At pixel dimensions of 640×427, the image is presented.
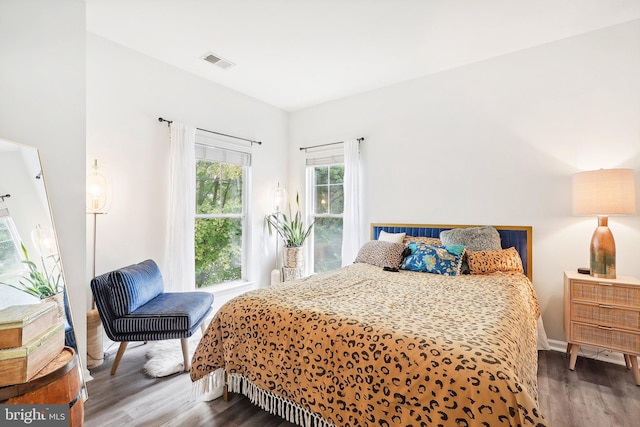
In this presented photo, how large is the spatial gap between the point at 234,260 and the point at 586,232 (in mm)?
3820

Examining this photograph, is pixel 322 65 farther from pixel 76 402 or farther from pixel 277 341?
pixel 76 402

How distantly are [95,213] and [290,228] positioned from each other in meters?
2.37

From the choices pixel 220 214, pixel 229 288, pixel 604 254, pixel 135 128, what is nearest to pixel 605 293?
pixel 604 254

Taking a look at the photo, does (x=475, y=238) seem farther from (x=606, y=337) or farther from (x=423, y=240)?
(x=606, y=337)

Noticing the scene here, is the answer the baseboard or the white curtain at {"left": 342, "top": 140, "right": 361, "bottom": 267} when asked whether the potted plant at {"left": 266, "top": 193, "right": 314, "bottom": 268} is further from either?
the baseboard

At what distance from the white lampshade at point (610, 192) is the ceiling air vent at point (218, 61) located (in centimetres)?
345

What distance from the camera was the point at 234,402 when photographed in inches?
77.2

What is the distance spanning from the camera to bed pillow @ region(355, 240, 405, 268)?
3.02 meters

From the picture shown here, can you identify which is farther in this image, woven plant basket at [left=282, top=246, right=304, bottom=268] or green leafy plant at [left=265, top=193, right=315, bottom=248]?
green leafy plant at [left=265, top=193, right=315, bottom=248]

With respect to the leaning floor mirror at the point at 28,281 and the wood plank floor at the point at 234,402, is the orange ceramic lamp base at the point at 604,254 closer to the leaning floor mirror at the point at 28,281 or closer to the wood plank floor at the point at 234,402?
the wood plank floor at the point at 234,402

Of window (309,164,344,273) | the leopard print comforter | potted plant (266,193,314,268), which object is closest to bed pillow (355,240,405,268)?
the leopard print comforter

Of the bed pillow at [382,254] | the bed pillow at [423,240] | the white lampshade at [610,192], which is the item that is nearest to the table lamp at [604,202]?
the white lampshade at [610,192]

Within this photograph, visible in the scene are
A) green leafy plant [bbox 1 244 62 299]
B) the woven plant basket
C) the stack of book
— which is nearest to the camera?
the stack of book

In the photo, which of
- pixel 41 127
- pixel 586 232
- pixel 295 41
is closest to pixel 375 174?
pixel 295 41
